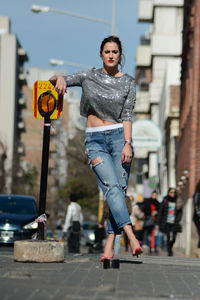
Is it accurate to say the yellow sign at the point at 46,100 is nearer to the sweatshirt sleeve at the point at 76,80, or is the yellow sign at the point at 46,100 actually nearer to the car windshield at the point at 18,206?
the sweatshirt sleeve at the point at 76,80

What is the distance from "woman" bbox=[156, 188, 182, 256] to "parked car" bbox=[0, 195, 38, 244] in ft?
9.62

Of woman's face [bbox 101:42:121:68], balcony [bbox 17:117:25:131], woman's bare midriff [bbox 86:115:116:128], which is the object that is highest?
balcony [bbox 17:117:25:131]

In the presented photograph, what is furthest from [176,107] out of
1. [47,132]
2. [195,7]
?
[47,132]

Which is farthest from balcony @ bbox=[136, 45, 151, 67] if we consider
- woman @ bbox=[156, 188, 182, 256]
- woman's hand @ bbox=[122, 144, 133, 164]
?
woman's hand @ bbox=[122, 144, 133, 164]

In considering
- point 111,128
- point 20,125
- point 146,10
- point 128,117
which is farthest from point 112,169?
point 20,125

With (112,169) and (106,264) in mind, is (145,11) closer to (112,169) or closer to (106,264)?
(112,169)

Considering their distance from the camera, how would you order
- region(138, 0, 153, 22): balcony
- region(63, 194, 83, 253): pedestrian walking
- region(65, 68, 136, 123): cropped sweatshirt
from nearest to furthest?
region(65, 68, 136, 123): cropped sweatshirt < region(63, 194, 83, 253): pedestrian walking < region(138, 0, 153, 22): balcony

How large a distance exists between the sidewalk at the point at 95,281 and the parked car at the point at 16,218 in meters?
12.0

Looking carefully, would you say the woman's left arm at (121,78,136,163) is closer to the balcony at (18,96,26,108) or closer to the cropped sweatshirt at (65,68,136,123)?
the cropped sweatshirt at (65,68,136,123)

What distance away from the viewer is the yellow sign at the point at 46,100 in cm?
904

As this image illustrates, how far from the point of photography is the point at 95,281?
7.03 metres

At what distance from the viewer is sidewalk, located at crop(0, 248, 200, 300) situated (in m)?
6.14

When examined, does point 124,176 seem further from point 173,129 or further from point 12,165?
point 12,165

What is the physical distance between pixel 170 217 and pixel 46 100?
13351 mm
